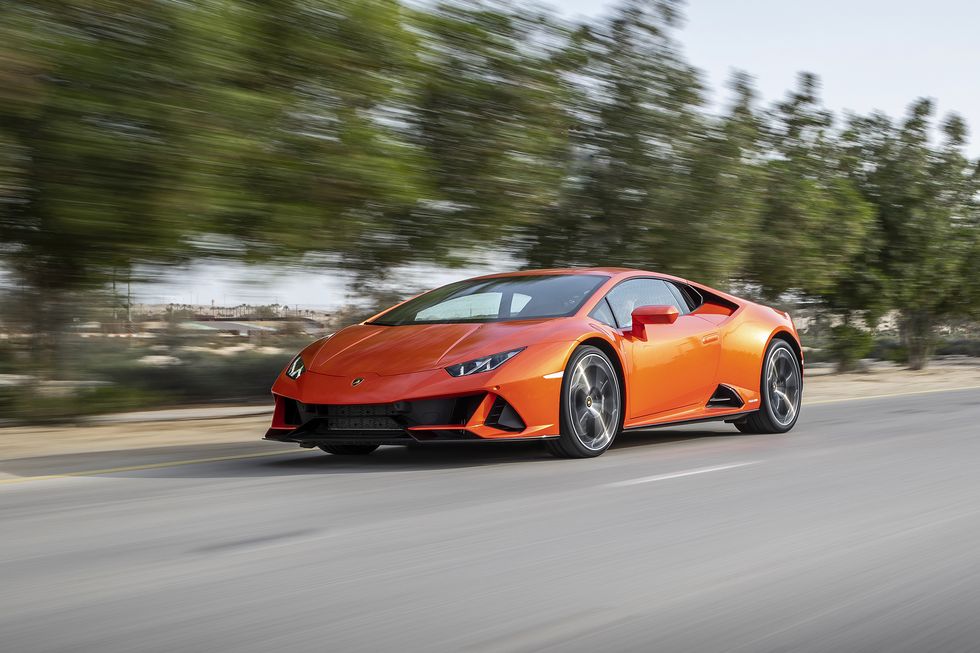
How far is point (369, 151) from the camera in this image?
1075 centimetres

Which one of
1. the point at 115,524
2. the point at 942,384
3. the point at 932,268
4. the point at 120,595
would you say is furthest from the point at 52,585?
the point at 932,268

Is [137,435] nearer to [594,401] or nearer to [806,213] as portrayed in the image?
[594,401]

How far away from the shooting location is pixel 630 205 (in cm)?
1509

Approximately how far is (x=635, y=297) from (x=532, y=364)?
1.61m

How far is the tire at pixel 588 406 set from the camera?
743cm

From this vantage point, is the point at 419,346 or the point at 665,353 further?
the point at 665,353

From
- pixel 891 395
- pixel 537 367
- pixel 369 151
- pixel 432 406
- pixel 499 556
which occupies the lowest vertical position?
pixel 891 395

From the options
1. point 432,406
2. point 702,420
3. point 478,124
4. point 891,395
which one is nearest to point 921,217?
point 891,395

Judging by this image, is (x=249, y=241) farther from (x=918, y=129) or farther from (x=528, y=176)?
(x=918, y=129)

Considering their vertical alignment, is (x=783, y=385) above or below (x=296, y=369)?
below

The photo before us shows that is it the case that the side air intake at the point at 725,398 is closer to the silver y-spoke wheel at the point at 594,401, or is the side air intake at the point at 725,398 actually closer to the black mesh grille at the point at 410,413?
the silver y-spoke wheel at the point at 594,401

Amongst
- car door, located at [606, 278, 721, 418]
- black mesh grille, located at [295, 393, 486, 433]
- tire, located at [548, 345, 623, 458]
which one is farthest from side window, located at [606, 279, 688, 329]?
black mesh grille, located at [295, 393, 486, 433]

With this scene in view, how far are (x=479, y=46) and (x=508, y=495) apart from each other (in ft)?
24.7

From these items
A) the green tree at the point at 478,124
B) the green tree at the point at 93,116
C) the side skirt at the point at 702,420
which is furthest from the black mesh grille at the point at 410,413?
the green tree at the point at 478,124
